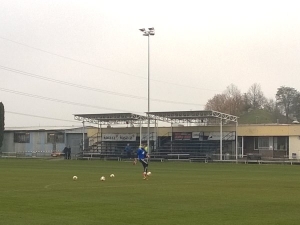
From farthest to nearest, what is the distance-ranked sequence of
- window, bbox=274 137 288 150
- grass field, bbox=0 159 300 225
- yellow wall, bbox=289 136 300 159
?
window, bbox=274 137 288 150 < yellow wall, bbox=289 136 300 159 < grass field, bbox=0 159 300 225

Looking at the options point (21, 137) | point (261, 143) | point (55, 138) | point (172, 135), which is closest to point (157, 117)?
point (172, 135)

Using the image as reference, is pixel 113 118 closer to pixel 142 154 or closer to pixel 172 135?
pixel 172 135

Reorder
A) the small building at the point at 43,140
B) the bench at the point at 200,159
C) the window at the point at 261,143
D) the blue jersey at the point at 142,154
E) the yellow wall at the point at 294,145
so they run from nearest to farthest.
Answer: the blue jersey at the point at 142,154 → the bench at the point at 200,159 → the yellow wall at the point at 294,145 → the window at the point at 261,143 → the small building at the point at 43,140

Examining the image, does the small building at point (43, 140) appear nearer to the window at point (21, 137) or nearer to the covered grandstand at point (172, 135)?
the window at point (21, 137)

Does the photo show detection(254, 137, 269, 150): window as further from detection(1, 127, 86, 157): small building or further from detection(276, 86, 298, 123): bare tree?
detection(276, 86, 298, 123): bare tree

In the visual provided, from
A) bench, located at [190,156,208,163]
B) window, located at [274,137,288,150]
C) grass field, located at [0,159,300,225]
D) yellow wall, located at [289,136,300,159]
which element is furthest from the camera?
window, located at [274,137,288,150]

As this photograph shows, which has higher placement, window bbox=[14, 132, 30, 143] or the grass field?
window bbox=[14, 132, 30, 143]

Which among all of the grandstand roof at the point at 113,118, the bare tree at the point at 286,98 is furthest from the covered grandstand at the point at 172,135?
the bare tree at the point at 286,98

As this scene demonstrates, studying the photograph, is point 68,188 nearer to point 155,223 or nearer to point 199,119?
point 155,223

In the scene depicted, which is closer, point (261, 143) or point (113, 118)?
point (261, 143)

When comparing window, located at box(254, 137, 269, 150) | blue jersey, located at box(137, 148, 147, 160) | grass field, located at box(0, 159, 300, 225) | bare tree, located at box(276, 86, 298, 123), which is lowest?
grass field, located at box(0, 159, 300, 225)

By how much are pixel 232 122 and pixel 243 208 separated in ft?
239

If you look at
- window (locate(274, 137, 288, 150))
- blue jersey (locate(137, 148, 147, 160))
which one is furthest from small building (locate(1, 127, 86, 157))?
blue jersey (locate(137, 148, 147, 160))

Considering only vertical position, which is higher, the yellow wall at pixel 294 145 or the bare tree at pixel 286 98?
the bare tree at pixel 286 98
